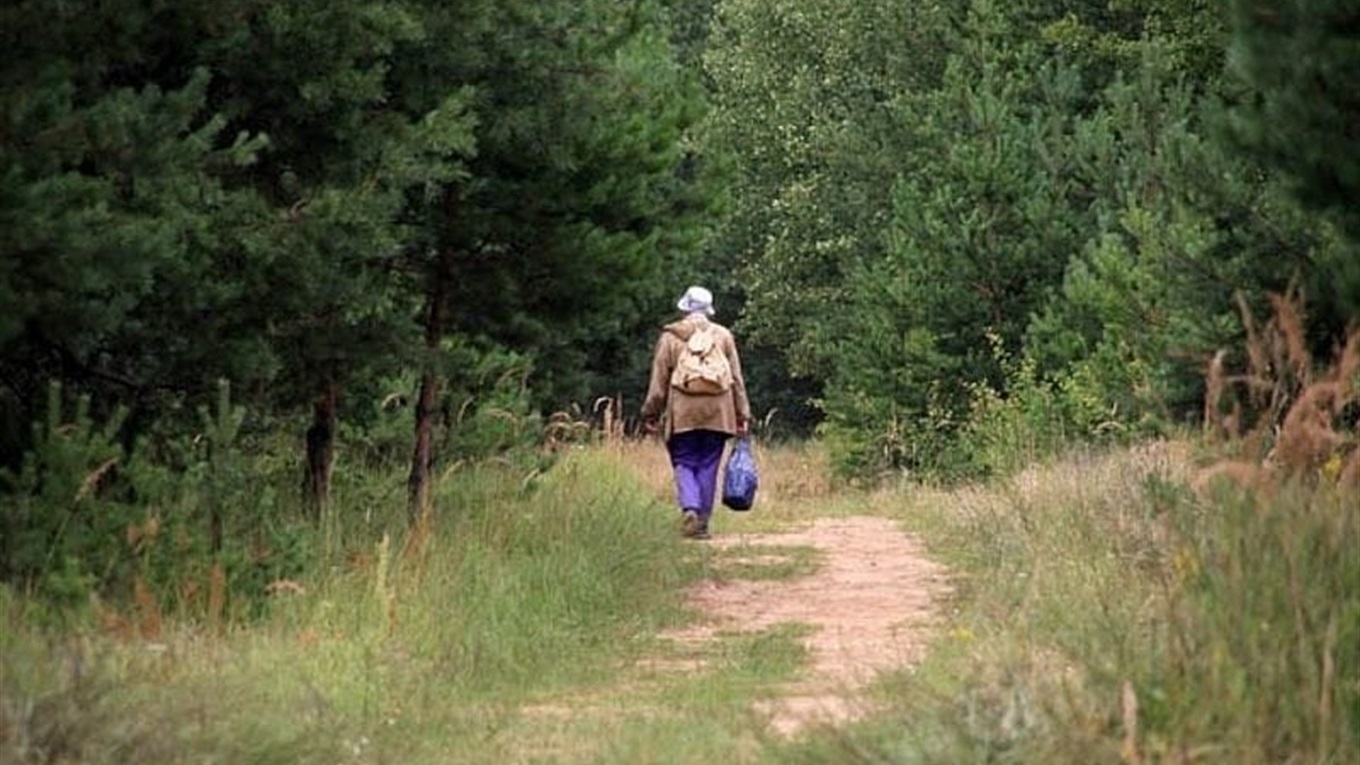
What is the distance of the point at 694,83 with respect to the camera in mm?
18312

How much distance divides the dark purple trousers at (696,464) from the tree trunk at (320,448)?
3.47 metres

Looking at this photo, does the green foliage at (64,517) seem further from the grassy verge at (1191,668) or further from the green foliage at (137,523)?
the grassy verge at (1191,668)

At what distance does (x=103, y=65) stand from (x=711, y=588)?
232 inches

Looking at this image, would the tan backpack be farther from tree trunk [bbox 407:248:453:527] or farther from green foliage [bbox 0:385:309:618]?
green foliage [bbox 0:385:309:618]

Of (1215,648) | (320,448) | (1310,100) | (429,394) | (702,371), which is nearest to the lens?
(1215,648)

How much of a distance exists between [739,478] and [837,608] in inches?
151

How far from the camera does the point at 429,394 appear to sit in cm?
1560

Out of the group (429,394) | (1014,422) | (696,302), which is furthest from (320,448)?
(1014,422)

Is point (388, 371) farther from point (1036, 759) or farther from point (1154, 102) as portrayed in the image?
point (1154, 102)

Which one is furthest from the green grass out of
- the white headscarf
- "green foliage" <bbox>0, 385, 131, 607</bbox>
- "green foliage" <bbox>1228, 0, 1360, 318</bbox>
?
the white headscarf

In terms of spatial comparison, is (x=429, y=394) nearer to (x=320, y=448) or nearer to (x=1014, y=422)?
(x=320, y=448)

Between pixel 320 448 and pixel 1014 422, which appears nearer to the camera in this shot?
pixel 320 448

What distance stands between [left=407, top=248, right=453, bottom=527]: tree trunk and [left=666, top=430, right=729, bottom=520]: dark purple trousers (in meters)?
2.05

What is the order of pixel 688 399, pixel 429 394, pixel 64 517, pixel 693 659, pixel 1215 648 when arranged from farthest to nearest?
pixel 688 399 < pixel 429 394 < pixel 693 659 < pixel 64 517 < pixel 1215 648
